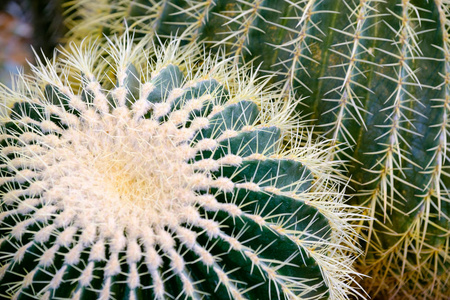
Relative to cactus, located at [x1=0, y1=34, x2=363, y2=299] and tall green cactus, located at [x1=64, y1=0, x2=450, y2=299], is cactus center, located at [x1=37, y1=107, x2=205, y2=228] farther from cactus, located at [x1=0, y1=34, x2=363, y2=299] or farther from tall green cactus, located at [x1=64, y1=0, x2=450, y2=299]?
tall green cactus, located at [x1=64, y1=0, x2=450, y2=299]

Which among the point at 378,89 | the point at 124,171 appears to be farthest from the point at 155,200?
the point at 378,89

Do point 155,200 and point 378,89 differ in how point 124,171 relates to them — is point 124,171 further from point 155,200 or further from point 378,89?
point 378,89

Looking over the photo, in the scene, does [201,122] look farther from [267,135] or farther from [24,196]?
[24,196]

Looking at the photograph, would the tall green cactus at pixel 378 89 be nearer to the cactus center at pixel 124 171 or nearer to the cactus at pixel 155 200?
the cactus at pixel 155 200

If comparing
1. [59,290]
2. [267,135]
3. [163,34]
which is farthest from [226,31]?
[59,290]

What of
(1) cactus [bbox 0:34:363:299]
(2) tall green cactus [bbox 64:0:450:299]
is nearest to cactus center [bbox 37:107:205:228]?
(1) cactus [bbox 0:34:363:299]
